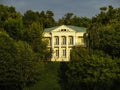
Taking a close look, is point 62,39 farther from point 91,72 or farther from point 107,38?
point 91,72

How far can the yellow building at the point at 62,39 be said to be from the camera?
3051 inches

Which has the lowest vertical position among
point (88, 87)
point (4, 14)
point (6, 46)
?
point (88, 87)

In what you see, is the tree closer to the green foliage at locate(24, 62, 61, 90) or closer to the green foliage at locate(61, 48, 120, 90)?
the green foliage at locate(24, 62, 61, 90)

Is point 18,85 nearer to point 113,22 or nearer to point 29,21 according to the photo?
point 113,22

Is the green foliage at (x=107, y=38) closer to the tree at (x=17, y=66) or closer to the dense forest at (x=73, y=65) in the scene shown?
the dense forest at (x=73, y=65)

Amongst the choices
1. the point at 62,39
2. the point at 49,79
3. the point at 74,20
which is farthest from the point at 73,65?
the point at 74,20

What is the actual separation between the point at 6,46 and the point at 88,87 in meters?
10.9

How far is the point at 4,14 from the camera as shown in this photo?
7625 centimetres

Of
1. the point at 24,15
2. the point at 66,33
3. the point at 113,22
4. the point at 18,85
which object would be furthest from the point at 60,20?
the point at 18,85

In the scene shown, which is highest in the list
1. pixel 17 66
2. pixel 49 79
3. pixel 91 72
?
pixel 17 66

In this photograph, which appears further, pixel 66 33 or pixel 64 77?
pixel 66 33

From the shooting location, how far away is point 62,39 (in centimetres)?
7819

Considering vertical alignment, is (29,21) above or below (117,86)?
above

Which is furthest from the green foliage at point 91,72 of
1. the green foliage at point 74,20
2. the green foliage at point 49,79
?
the green foliage at point 74,20
